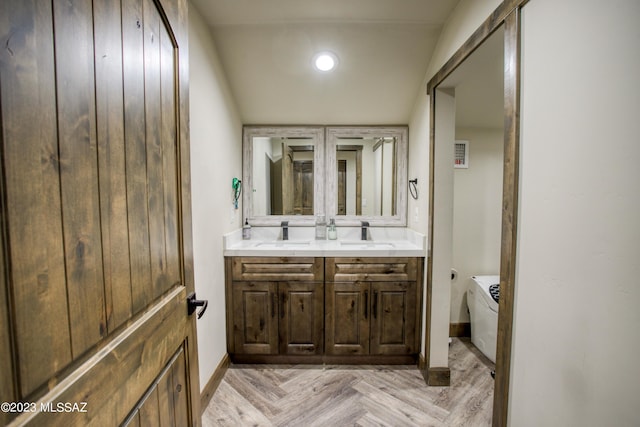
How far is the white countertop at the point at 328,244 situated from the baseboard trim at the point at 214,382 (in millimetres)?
797

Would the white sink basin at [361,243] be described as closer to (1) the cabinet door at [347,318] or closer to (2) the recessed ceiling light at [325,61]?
(1) the cabinet door at [347,318]

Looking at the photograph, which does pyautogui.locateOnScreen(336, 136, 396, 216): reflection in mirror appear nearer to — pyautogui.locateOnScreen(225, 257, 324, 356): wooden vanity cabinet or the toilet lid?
pyautogui.locateOnScreen(225, 257, 324, 356): wooden vanity cabinet

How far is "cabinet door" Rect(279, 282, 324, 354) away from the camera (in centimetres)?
197

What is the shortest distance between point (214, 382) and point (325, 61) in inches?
94.0

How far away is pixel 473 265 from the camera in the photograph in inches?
92.7

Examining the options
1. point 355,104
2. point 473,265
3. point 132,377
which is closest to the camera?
point 132,377

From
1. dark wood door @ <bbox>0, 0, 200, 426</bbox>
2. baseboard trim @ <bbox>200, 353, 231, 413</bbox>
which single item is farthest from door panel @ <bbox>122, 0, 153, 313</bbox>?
baseboard trim @ <bbox>200, 353, 231, 413</bbox>

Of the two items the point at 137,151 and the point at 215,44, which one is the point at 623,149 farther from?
the point at 215,44

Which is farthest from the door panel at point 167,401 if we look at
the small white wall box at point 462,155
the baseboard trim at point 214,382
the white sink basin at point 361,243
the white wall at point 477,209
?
the small white wall box at point 462,155

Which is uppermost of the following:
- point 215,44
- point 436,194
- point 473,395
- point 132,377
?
point 215,44

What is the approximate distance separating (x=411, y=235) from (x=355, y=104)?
4.01 ft

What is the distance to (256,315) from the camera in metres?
1.97

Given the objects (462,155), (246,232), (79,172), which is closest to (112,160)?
(79,172)

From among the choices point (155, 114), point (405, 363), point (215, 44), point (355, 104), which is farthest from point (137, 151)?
point (405, 363)
